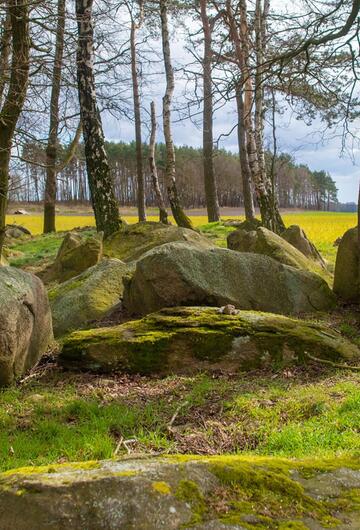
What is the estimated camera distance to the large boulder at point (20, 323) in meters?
6.12

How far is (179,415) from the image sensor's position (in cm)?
527

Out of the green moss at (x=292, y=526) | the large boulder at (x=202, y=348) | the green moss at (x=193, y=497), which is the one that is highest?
the green moss at (x=193, y=497)

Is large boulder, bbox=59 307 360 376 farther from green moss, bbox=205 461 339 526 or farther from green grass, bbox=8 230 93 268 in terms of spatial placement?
green grass, bbox=8 230 93 268

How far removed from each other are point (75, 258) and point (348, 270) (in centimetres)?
633

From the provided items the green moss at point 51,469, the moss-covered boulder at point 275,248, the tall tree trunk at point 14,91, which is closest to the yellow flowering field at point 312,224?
the moss-covered boulder at point 275,248

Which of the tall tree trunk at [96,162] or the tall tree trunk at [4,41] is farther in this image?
the tall tree trunk at [96,162]

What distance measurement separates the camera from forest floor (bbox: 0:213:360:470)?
4496mm

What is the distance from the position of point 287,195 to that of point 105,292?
98.7 meters

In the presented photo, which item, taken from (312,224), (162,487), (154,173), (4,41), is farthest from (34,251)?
(312,224)

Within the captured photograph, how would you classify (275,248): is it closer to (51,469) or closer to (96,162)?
(96,162)

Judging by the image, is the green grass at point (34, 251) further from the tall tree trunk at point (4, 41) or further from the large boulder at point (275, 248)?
the tall tree trunk at point (4, 41)

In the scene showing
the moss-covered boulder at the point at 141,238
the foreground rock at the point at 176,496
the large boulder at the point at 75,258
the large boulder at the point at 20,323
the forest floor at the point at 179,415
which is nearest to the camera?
the foreground rock at the point at 176,496

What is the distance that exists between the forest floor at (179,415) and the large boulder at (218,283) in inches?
80.6

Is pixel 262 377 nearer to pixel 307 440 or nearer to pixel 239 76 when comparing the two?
pixel 307 440
